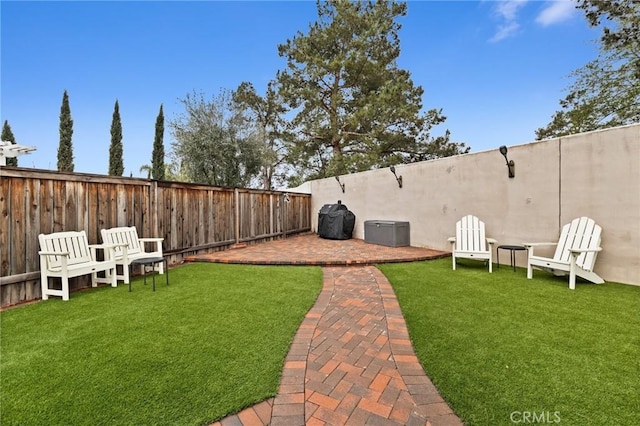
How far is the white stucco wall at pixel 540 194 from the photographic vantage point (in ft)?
14.1

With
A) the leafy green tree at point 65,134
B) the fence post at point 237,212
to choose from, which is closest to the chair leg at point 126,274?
the fence post at point 237,212

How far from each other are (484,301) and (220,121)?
1168 centimetres

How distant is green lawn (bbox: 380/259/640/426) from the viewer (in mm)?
1676

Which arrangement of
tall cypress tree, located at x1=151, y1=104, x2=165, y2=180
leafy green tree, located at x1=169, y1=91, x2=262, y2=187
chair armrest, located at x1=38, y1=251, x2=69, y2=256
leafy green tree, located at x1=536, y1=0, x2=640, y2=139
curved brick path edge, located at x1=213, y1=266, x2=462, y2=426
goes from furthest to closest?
1. tall cypress tree, located at x1=151, y1=104, x2=165, y2=180
2. leafy green tree, located at x1=169, y1=91, x2=262, y2=187
3. leafy green tree, located at x1=536, y1=0, x2=640, y2=139
4. chair armrest, located at x1=38, y1=251, x2=69, y2=256
5. curved brick path edge, located at x1=213, y1=266, x2=462, y2=426

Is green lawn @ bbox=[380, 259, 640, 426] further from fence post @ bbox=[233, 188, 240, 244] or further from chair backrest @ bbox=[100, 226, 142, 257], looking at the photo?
fence post @ bbox=[233, 188, 240, 244]

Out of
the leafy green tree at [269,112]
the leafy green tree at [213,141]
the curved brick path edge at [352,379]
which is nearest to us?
the curved brick path edge at [352,379]

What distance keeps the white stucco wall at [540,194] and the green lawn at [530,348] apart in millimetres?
1011

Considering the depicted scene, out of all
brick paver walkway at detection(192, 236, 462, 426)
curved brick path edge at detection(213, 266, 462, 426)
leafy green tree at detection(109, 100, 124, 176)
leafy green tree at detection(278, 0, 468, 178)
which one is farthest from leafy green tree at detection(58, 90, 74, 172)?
curved brick path edge at detection(213, 266, 462, 426)

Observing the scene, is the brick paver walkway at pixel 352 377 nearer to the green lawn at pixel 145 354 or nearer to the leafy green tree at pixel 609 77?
the green lawn at pixel 145 354

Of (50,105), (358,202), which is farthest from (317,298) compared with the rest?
(50,105)

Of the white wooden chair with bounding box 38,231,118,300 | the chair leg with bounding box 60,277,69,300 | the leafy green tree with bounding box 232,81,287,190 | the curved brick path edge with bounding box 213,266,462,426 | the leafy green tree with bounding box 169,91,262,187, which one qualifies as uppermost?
the leafy green tree with bounding box 232,81,287,190

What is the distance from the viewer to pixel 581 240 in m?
4.45

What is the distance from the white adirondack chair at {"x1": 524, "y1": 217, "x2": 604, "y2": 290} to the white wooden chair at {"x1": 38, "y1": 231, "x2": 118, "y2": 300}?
6.77 meters

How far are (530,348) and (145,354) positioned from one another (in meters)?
3.21
